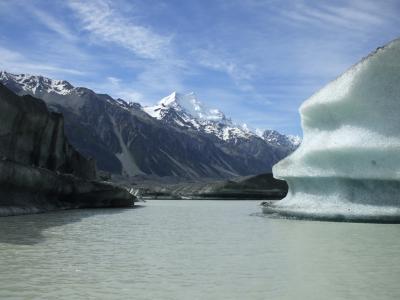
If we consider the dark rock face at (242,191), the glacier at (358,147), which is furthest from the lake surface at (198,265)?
the dark rock face at (242,191)

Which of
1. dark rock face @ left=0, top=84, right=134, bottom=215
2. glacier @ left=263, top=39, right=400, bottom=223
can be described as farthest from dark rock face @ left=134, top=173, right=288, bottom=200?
glacier @ left=263, top=39, right=400, bottom=223

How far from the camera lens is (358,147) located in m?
18.5

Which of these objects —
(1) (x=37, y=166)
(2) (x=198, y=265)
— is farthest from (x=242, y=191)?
(2) (x=198, y=265)

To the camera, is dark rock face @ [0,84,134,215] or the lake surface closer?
the lake surface

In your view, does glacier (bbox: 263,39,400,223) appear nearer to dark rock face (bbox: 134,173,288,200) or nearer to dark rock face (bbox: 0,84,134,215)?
dark rock face (bbox: 0,84,134,215)

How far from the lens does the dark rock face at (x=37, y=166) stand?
2189cm

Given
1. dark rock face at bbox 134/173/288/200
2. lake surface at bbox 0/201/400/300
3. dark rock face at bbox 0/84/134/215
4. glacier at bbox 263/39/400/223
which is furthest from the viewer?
dark rock face at bbox 134/173/288/200

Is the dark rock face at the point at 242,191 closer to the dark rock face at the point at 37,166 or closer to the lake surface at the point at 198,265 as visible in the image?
the dark rock face at the point at 37,166

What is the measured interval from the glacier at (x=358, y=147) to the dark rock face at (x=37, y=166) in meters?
10.7

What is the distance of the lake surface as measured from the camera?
666 centimetres

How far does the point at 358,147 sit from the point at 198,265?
11240 millimetres

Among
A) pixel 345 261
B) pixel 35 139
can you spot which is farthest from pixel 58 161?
pixel 345 261

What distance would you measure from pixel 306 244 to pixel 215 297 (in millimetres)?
5752

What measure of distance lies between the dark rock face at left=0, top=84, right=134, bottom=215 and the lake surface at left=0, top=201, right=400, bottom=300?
8.16 meters
